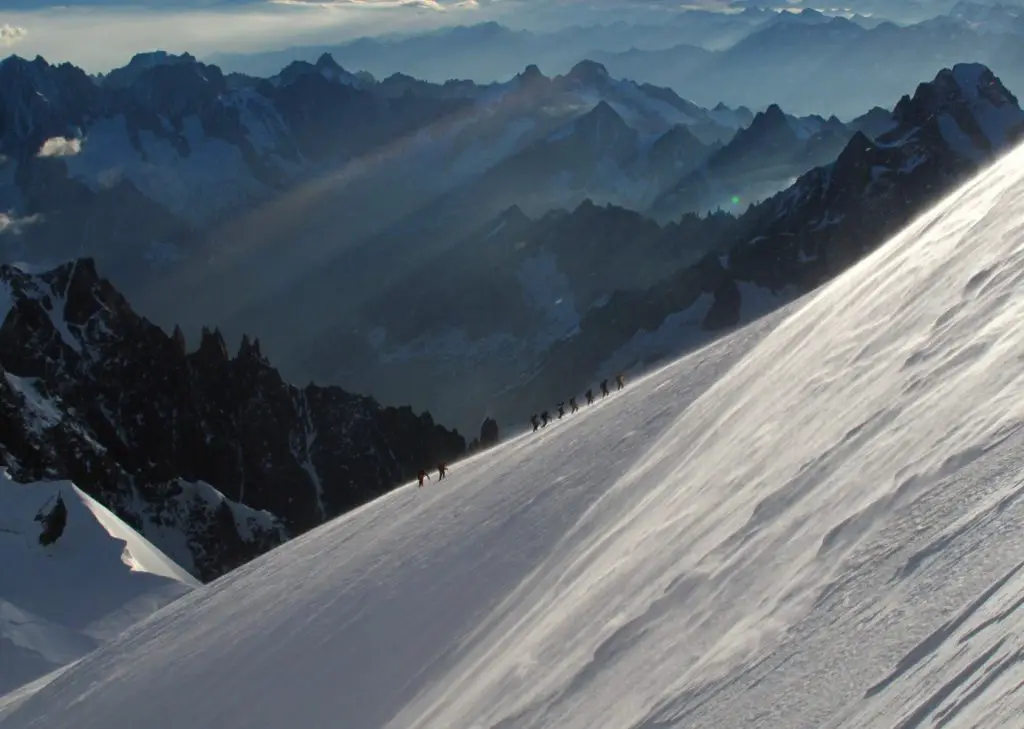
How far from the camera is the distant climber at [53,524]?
2475 inches

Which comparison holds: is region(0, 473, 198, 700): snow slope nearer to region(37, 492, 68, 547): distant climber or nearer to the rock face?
region(37, 492, 68, 547): distant climber

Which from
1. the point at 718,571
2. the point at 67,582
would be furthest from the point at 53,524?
the point at 718,571

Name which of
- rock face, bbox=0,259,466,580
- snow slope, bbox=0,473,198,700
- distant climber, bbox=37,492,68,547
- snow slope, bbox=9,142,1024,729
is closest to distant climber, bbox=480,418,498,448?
rock face, bbox=0,259,466,580

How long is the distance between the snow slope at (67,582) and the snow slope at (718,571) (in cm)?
2198

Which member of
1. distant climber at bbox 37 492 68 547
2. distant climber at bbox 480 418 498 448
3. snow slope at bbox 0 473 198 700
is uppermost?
distant climber at bbox 37 492 68 547

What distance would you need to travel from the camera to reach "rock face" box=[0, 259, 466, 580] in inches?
3812

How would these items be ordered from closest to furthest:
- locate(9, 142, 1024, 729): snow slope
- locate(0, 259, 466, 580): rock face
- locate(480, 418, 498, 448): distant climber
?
locate(9, 142, 1024, 729): snow slope, locate(0, 259, 466, 580): rock face, locate(480, 418, 498, 448): distant climber

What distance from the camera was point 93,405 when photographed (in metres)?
123

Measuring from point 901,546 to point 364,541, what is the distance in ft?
77.1

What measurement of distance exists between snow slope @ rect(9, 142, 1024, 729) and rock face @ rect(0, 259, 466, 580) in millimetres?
64489

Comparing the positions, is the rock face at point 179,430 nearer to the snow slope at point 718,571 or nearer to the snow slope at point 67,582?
the snow slope at point 67,582

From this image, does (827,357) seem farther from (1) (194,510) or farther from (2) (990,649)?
(1) (194,510)

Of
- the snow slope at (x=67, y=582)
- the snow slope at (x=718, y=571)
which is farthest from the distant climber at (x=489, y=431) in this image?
the snow slope at (x=718, y=571)

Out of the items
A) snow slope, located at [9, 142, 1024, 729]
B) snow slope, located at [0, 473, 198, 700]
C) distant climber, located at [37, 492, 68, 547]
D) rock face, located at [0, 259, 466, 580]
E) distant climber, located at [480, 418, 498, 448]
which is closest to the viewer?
snow slope, located at [9, 142, 1024, 729]
